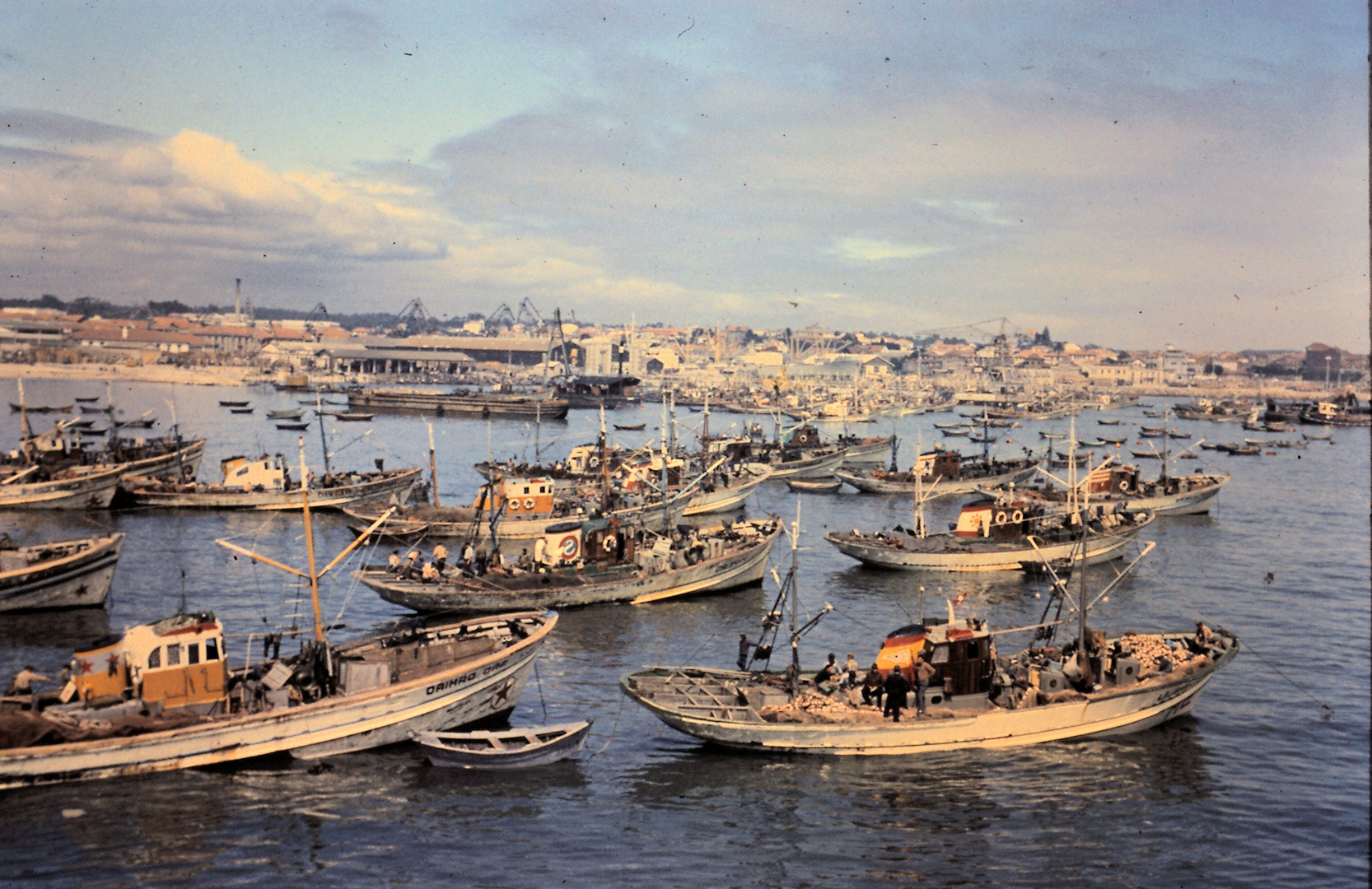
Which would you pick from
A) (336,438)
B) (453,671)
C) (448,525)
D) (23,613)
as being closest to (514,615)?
(453,671)

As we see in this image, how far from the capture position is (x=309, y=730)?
26109 mm

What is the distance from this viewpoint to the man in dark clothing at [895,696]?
89.0 ft

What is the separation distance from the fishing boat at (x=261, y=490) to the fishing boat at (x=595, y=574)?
2708cm

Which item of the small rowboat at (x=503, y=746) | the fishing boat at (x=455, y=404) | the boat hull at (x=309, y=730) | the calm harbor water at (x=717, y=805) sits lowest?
the calm harbor water at (x=717, y=805)

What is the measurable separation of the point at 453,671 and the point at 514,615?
16.1 feet

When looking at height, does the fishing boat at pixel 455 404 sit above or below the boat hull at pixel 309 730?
above

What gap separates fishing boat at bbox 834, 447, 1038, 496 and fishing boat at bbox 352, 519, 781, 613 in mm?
38277

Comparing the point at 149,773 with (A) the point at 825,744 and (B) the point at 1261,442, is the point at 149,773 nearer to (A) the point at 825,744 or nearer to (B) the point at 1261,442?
(A) the point at 825,744

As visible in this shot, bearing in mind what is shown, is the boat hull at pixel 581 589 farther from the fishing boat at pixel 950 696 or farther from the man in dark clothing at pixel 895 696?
the man in dark clothing at pixel 895 696

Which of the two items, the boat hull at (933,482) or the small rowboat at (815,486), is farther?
the small rowboat at (815,486)

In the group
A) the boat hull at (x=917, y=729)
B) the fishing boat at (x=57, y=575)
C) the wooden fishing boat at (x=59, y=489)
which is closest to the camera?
the boat hull at (x=917, y=729)

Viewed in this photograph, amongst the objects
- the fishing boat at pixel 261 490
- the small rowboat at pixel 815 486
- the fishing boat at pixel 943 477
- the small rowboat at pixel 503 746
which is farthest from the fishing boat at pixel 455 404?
the small rowboat at pixel 503 746

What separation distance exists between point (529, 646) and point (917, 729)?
10.9 m

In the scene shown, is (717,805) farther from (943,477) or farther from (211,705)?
(943,477)
